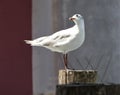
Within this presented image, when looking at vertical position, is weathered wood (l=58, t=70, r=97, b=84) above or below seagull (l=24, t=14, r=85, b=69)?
below

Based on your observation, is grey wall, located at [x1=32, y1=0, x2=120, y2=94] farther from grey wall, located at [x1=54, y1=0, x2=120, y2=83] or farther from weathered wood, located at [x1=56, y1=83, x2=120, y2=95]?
weathered wood, located at [x1=56, y1=83, x2=120, y2=95]

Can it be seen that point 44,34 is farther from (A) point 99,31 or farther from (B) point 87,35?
(A) point 99,31

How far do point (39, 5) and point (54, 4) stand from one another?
0.62 feet

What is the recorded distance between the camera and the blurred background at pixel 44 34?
5996mm

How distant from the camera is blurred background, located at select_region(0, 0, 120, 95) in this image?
600 centimetres

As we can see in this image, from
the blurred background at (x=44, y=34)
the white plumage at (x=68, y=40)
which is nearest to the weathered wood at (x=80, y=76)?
the white plumage at (x=68, y=40)

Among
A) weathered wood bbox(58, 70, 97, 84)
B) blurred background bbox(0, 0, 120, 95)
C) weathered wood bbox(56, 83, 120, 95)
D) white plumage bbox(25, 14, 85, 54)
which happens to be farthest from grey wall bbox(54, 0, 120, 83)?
weathered wood bbox(56, 83, 120, 95)

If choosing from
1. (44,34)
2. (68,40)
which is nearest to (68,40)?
(68,40)
